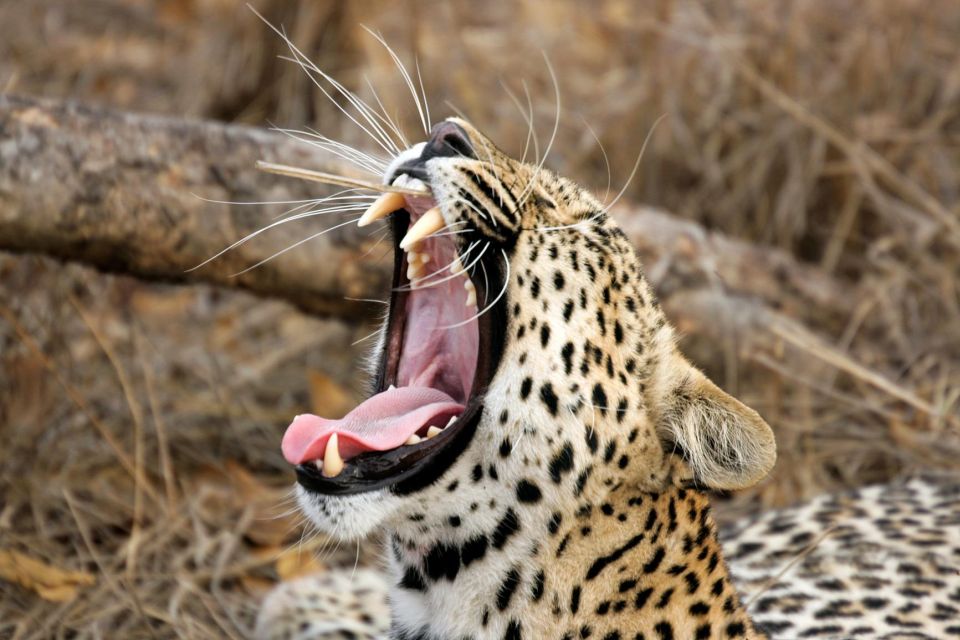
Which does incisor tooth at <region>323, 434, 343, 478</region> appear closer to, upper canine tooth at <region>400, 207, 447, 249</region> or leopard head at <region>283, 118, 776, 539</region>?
leopard head at <region>283, 118, 776, 539</region>

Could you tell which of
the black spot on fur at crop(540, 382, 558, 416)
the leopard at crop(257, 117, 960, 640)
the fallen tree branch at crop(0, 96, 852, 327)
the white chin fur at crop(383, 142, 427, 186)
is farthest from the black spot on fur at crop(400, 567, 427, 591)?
the fallen tree branch at crop(0, 96, 852, 327)

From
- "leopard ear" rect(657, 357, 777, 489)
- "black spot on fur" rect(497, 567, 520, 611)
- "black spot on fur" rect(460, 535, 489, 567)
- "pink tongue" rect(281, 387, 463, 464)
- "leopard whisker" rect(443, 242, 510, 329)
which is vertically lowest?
"black spot on fur" rect(497, 567, 520, 611)

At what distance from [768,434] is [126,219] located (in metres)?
2.31

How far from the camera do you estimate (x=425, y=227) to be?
301 centimetres

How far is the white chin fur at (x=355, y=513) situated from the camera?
2953 mm

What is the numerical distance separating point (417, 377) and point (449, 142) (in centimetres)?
63

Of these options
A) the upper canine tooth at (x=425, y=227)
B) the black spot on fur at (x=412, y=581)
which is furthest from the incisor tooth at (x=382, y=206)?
the black spot on fur at (x=412, y=581)

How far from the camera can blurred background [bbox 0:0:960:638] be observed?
4.72 m

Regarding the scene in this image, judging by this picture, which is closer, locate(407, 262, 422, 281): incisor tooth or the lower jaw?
the lower jaw

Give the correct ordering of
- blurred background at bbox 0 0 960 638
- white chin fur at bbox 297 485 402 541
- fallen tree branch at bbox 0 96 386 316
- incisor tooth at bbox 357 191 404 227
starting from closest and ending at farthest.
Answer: white chin fur at bbox 297 485 402 541
incisor tooth at bbox 357 191 404 227
fallen tree branch at bbox 0 96 386 316
blurred background at bbox 0 0 960 638

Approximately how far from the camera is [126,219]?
4.24 meters

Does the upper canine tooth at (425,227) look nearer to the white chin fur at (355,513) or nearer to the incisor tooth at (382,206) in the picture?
the incisor tooth at (382,206)

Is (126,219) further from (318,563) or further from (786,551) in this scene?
(786,551)

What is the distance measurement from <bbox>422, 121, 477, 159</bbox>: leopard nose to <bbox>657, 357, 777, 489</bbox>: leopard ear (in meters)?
0.77
